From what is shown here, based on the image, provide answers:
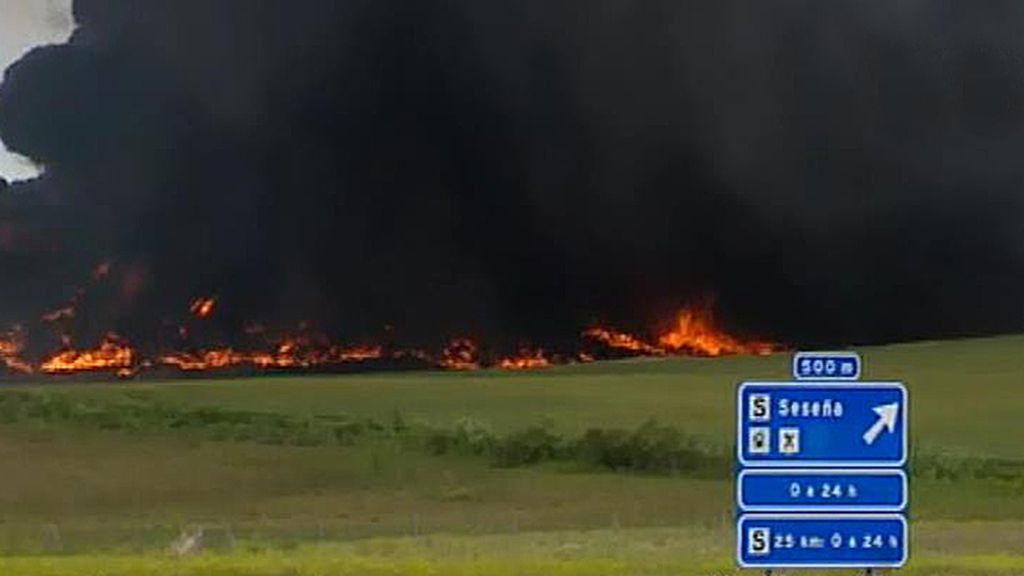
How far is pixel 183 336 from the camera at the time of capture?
96562 mm


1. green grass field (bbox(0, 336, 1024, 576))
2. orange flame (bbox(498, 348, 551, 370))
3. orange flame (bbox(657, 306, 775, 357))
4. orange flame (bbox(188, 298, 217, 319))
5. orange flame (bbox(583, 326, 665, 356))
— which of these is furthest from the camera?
orange flame (bbox(583, 326, 665, 356))

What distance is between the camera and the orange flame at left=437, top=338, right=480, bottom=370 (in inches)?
3782

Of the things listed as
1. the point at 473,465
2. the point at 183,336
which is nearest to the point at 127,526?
the point at 473,465

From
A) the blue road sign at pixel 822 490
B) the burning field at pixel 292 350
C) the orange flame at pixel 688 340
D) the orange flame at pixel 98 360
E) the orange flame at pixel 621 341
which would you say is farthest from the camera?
the orange flame at pixel 621 341

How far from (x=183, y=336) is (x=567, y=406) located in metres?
37.3

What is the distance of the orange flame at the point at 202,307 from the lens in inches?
3821

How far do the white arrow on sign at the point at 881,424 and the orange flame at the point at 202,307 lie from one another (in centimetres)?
8780

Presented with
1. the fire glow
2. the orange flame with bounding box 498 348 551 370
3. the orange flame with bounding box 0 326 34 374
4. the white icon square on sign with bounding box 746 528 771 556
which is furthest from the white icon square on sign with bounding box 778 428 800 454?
the orange flame with bounding box 0 326 34 374

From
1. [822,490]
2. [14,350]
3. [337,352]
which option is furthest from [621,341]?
[822,490]

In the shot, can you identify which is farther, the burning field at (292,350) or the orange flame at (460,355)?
the orange flame at (460,355)

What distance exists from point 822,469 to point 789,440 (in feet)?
0.74

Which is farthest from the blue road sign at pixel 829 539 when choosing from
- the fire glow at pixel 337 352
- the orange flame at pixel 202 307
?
the orange flame at pixel 202 307

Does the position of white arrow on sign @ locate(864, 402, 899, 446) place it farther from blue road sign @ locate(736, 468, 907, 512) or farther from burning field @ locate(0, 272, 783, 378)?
burning field @ locate(0, 272, 783, 378)

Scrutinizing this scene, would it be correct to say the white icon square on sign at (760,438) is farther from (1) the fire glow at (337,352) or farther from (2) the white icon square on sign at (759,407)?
(1) the fire glow at (337,352)
